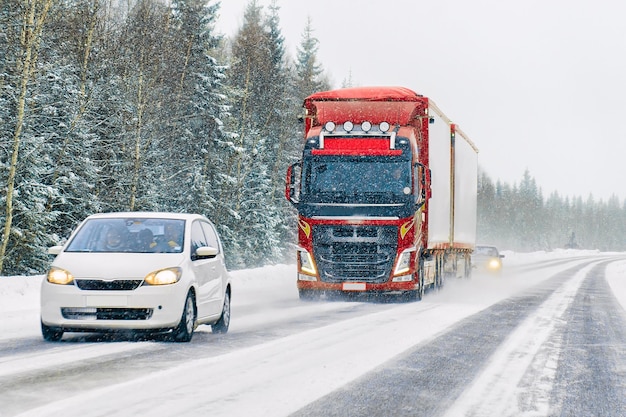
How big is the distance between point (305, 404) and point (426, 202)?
13489 millimetres

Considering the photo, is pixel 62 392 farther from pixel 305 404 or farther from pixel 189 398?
pixel 305 404

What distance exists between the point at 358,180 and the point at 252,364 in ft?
34.1

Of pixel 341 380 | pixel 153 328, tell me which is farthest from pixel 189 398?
pixel 153 328

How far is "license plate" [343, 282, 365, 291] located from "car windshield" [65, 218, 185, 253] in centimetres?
770

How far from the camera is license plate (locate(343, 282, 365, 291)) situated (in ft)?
62.5

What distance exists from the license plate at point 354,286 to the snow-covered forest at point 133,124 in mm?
10557

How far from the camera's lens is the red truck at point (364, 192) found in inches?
746

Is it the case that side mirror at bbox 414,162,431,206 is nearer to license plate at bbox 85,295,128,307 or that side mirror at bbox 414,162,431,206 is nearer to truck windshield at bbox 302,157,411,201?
truck windshield at bbox 302,157,411,201

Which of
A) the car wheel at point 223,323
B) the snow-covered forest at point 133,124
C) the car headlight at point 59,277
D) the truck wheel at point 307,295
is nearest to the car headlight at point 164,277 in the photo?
the car headlight at point 59,277

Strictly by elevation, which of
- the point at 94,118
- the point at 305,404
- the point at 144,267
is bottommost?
the point at 305,404

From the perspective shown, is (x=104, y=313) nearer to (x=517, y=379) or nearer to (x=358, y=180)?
(x=517, y=379)

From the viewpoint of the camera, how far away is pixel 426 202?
20.0 metres

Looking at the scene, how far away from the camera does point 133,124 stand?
34.7 metres

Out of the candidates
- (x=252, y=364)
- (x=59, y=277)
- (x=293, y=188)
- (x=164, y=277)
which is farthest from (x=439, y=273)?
(x=252, y=364)
